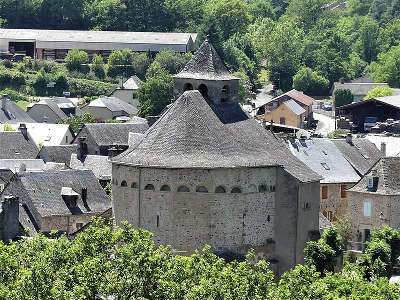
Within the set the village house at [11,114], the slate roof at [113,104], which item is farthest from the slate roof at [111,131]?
the slate roof at [113,104]

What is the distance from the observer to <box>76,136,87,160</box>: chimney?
114 metres

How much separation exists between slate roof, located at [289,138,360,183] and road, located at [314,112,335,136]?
36.0m

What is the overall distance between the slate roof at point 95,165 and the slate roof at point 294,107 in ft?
138

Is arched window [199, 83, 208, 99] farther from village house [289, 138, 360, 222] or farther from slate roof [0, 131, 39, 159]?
slate roof [0, 131, 39, 159]

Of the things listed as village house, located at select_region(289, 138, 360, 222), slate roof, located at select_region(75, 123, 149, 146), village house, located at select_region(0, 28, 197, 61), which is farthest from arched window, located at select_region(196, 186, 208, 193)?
village house, located at select_region(0, 28, 197, 61)

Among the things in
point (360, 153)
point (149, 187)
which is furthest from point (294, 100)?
point (149, 187)

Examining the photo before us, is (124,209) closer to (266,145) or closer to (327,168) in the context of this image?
(266,145)

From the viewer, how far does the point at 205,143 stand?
79.6 m

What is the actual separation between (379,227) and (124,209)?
68.1 feet

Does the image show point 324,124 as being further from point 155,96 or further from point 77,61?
point 77,61

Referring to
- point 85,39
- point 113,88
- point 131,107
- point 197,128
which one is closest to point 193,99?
point 197,128

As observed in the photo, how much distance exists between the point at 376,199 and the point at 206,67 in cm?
1649

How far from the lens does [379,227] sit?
95.3 meters

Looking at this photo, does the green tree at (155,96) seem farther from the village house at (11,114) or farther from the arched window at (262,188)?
the arched window at (262,188)
